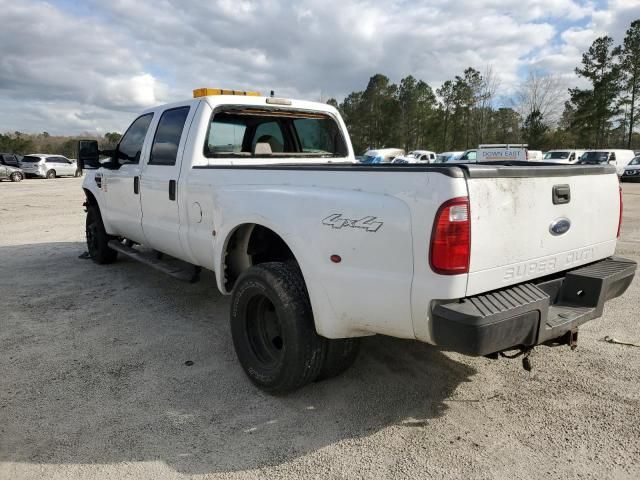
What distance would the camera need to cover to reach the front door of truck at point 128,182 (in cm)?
490

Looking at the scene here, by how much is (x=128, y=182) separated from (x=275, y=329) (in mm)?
2845

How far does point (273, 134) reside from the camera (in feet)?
16.2

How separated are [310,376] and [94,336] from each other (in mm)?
2237

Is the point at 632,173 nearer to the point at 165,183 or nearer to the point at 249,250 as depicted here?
the point at 165,183

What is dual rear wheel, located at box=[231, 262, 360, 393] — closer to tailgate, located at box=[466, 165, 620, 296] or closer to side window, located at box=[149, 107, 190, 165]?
tailgate, located at box=[466, 165, 620, 296]

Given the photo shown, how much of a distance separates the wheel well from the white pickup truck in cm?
1

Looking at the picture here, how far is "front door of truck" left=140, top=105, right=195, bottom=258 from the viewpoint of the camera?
418 cm

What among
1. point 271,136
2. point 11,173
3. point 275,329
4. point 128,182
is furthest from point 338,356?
point 11,173

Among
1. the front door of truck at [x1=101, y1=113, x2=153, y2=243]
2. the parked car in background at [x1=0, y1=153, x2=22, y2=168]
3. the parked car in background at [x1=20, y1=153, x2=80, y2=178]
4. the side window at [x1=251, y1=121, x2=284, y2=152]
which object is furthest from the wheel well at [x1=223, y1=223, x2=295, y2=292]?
the parked car in background at [x1=0, y1=153, x2=22, y2=168]

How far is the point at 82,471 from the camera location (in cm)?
237

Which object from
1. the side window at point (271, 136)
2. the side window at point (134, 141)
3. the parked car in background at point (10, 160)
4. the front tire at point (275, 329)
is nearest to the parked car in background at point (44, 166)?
the parked car in background at point (10, 160)

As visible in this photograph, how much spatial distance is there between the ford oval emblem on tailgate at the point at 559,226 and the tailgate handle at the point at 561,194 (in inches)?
4.0

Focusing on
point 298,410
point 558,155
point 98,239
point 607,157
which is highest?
point 558,155

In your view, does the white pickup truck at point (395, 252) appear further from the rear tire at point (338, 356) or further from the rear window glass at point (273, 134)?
the rear window glass at point (273, 134)
